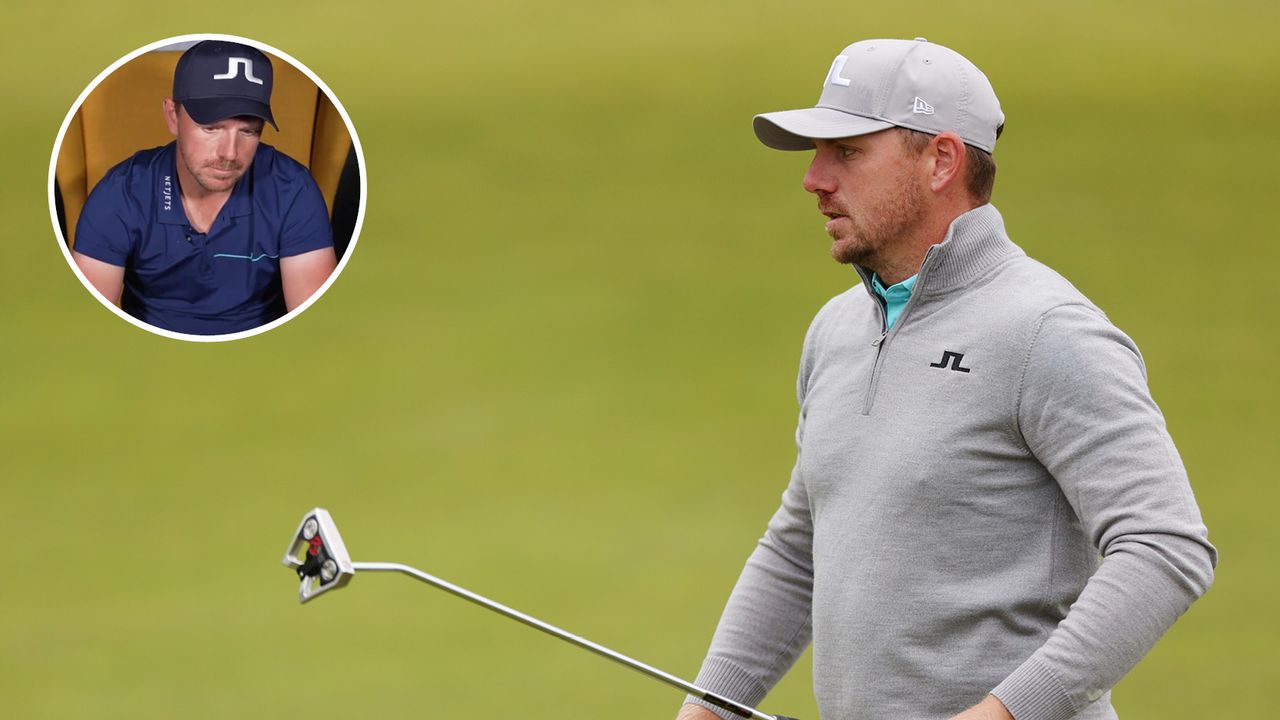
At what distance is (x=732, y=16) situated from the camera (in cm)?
568

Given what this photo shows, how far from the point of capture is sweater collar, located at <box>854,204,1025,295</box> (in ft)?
5.98

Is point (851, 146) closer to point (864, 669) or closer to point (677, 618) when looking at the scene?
point (864, 669)

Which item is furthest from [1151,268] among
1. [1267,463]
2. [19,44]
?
[19,44]

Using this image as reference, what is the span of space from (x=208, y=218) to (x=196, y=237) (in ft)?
0.12

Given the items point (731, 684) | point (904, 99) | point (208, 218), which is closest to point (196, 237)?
point (208, 218)

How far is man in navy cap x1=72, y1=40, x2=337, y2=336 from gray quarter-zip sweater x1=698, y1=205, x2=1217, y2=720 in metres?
1.20

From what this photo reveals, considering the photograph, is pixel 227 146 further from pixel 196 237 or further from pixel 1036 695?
pixel 1036 695

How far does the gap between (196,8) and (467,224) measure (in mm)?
1054

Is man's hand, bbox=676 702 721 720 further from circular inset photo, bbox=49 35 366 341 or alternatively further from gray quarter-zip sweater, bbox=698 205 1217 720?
circular inset photo, bbox=49 35 366 341

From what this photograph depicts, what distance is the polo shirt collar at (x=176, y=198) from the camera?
2754 millimetres

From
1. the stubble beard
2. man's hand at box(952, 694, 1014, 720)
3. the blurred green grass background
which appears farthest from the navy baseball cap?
the blurred green grass background

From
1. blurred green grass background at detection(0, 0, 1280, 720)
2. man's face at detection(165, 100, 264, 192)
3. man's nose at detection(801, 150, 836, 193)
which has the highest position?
man's face at detection(165, 100, 264, 192)

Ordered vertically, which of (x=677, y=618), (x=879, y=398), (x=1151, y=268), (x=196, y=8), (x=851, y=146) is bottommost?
(x=677, y=618)

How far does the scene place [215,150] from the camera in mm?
2748
